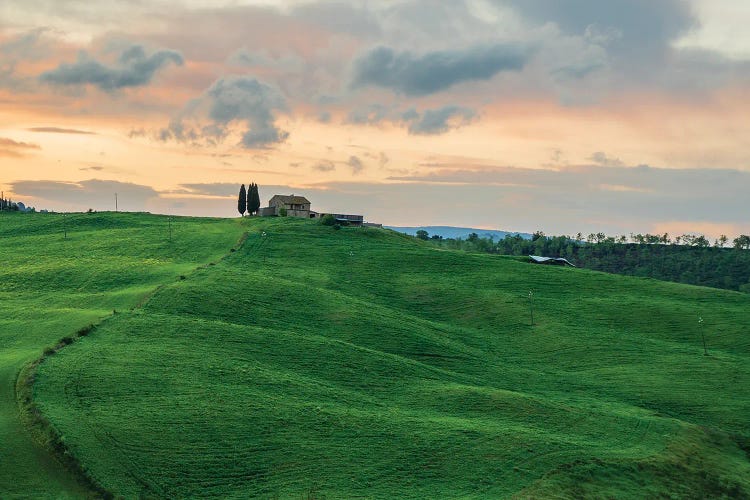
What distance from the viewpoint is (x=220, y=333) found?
75.4 m

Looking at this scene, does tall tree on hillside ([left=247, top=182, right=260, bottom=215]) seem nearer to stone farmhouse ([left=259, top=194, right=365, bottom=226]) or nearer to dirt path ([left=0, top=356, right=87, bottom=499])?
stone farmhouse ([left=259, top=194, right=365, bottom=226])

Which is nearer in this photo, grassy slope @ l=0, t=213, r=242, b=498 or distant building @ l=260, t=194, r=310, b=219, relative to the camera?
grassy slope @ l=0, t=213, r=242, b=498

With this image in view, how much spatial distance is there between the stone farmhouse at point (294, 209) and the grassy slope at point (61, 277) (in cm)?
1836

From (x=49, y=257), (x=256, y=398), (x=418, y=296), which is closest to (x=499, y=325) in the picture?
(x=418, y=296)

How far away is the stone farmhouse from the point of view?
183125 millimetres

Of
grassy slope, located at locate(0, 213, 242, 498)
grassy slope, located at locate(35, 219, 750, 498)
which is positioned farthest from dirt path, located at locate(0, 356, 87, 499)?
grassy slope, located at locate(35, 219, 750, 498)

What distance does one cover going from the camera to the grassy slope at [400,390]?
5088 centimetres

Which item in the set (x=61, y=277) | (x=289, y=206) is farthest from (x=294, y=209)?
(x=61, y=277)

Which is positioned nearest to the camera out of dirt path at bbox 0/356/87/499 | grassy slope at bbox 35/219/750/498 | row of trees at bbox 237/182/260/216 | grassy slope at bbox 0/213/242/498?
dirt path at bbox 0/356/87/499

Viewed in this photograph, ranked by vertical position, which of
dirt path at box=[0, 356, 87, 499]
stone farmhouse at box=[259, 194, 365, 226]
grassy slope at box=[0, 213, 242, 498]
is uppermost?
stone farmhouse at box=[259, 194, 365, 226]

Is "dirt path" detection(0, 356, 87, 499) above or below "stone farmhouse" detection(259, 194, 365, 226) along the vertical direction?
below

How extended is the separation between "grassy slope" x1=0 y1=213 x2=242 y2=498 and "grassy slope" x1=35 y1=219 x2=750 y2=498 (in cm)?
290

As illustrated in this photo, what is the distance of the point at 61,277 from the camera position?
10312 centimetres

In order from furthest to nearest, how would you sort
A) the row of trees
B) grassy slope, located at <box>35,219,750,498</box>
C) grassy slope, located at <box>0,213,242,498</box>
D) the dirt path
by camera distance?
→ the row of trees < grassy slope, located at <box>35,219,750,498</box> < grassy slope, located at <box>0,213,242,498</box> < the dirt path
